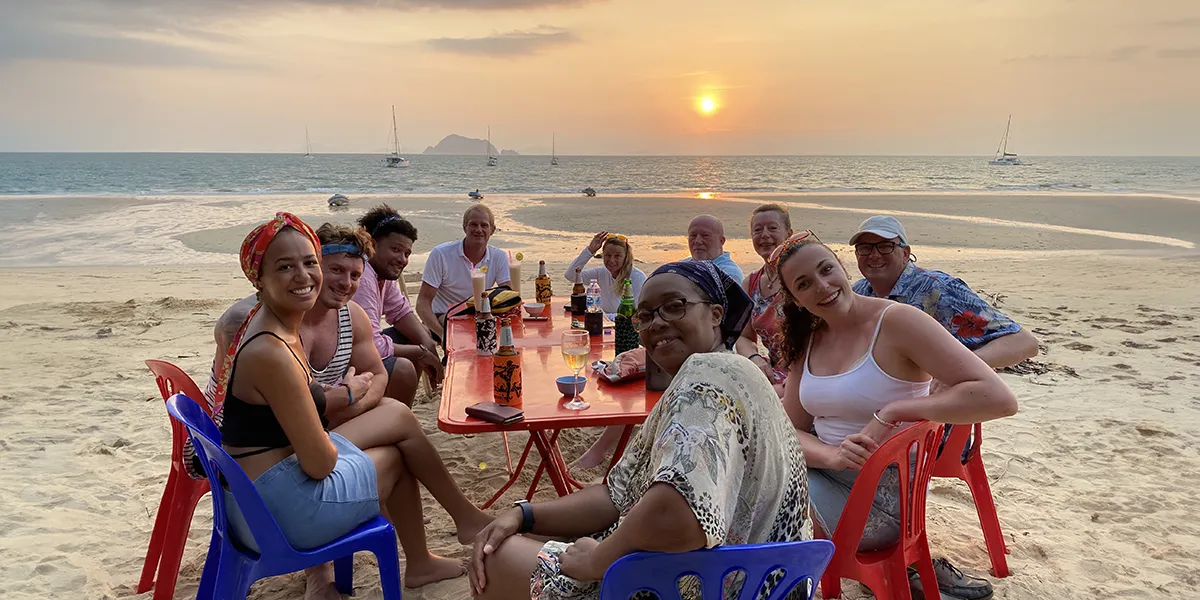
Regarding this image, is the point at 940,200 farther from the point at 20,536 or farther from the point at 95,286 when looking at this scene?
the point at 20,536

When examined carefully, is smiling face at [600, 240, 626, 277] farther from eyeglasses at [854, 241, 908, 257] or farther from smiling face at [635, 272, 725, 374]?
smiling face at [635, 272, 725, 374]

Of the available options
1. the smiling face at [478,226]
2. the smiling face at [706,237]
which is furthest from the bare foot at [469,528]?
the smiling face at [478,226]

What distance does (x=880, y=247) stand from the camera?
11.0ft

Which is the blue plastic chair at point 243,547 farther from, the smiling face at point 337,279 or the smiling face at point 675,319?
the smiling face at point 675,319

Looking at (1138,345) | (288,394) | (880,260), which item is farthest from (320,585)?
(1138,345)

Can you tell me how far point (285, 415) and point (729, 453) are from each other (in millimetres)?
1558

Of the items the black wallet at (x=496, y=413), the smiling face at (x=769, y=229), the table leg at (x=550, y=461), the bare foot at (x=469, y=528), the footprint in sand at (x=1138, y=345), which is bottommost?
the footprint in sand at (x=1138, y=345)

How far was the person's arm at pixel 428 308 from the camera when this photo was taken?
572cm

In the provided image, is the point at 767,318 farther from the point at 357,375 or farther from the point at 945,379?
the point at 357,375

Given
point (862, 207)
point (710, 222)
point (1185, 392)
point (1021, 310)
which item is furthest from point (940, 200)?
point (710, 222)

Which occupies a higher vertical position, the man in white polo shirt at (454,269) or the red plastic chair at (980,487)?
the man in white polo shirt at (454,269)

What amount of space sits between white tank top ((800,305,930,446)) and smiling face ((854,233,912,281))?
86 cm

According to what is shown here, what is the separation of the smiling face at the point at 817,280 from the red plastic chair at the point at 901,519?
54cm

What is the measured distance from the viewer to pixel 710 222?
201 inches
